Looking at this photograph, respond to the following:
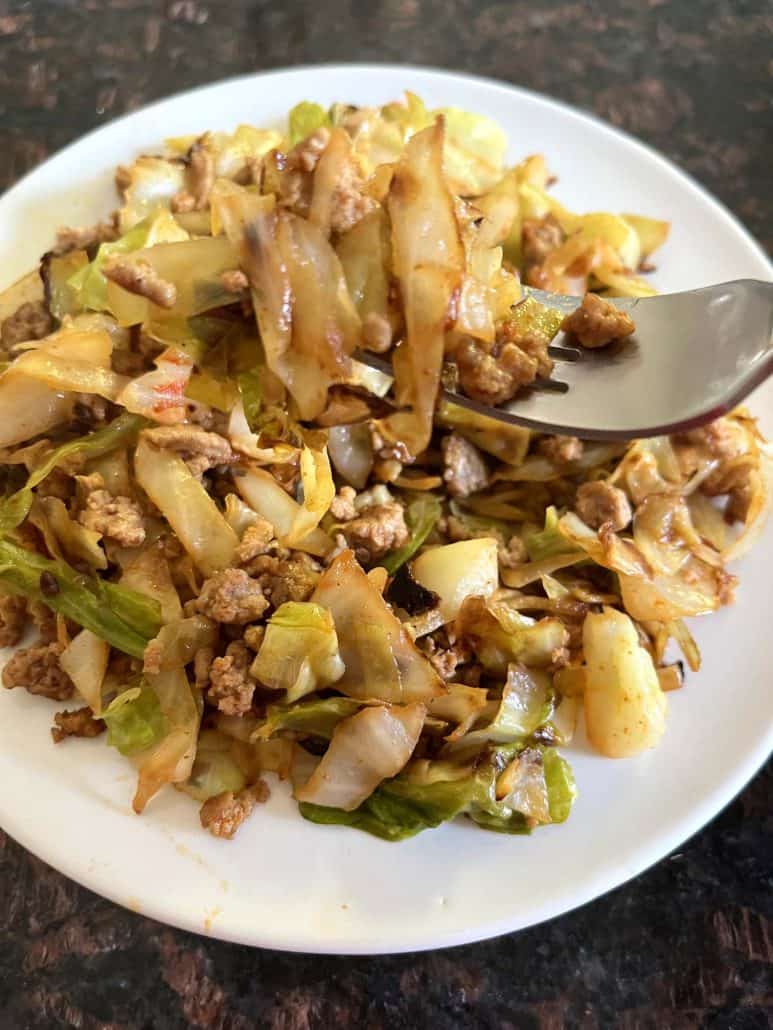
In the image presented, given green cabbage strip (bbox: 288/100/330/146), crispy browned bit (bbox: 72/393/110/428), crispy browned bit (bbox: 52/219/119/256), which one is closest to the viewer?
crispy browned bit (bbox: 72/393/110/428)

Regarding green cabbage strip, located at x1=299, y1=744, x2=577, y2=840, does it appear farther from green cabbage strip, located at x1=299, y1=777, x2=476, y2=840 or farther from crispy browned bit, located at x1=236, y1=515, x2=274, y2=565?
crispy browned bit, located at x1=236, y1=515, x2=274, y2=565

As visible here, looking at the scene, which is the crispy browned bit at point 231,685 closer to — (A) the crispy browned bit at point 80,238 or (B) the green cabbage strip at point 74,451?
(B) the green cabbage strip at point 74,451

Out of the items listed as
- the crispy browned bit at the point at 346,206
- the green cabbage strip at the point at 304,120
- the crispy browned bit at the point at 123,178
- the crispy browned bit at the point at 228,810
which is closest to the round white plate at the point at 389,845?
the crispy browned bit at the point at 228,810

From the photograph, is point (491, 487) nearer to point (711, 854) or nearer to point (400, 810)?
point (400, 810)

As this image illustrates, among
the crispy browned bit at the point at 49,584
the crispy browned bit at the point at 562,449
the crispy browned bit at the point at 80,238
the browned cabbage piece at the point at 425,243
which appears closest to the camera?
the browned cabbage piece at the point at 425,243

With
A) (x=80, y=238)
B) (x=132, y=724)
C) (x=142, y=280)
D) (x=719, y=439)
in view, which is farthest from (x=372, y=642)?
(x=80, y=238)

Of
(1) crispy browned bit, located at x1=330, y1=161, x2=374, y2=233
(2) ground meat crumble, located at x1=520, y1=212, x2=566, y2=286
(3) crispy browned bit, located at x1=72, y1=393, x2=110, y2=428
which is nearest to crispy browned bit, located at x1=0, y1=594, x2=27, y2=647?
(3) crispy browned bit, located at x1=72, y1=393, x2=110, y2=428

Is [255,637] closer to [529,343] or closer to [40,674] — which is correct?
[40,674]
